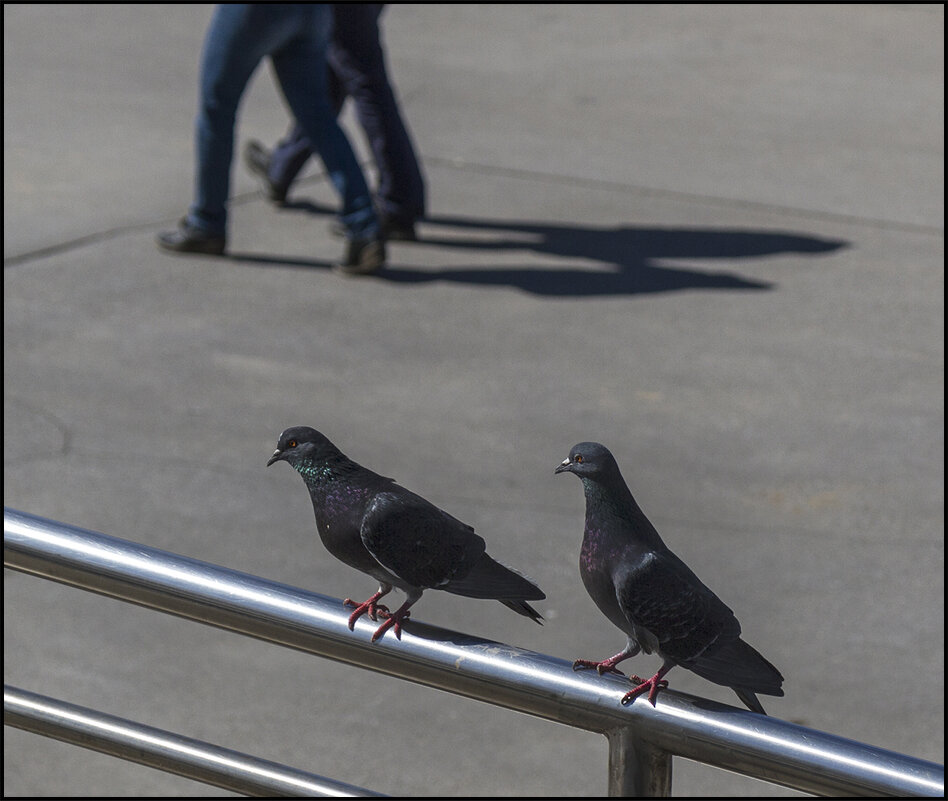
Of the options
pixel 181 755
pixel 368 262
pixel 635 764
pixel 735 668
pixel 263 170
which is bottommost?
pixel 368 262

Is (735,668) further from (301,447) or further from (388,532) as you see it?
(301,447)

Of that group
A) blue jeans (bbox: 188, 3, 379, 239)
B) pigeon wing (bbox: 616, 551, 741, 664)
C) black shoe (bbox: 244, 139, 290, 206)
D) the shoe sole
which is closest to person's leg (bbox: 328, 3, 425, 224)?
blue jeans (bbox: 188, 3, 379, 239)

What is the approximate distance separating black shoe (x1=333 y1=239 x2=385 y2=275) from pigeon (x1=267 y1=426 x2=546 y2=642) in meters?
6.34

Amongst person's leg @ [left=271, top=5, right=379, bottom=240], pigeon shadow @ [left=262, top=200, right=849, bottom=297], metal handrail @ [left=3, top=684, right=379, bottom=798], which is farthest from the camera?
pigeon shadow @ [left=262, top=200, right=849, bottom=297]

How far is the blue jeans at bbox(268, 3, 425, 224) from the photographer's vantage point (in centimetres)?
784

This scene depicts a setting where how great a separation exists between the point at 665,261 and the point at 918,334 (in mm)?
1569

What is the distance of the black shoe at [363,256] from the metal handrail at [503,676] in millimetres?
Result: 6104

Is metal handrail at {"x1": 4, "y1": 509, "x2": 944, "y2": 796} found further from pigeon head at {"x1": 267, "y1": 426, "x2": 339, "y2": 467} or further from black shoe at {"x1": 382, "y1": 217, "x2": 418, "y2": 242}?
black shoe at {"x1": 382, "y1": 217, "x2": 418, "y2": 242}

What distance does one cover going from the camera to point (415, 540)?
52.7 inches

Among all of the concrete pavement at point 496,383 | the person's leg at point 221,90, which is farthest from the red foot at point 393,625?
the person's leg at point 221,90

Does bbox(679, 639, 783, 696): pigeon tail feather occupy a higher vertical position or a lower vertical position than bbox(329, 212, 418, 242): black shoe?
higher

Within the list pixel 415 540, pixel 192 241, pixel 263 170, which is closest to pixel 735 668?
pixel 415 540

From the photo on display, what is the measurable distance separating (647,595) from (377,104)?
6.99m

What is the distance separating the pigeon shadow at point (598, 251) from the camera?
7789 millimetres
